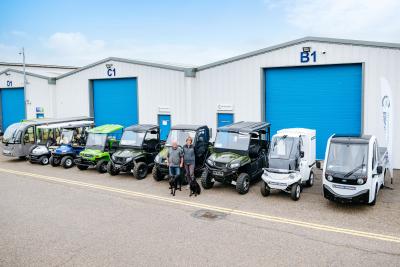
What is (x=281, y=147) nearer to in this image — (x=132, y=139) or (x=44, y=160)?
(x=132, y=139)

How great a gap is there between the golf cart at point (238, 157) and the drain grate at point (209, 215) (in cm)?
201

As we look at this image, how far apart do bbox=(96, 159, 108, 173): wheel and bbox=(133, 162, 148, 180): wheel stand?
6.98 feet

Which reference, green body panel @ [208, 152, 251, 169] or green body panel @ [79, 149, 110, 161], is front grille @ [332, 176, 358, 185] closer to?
green body panel @ [208, 152, 251, 169]

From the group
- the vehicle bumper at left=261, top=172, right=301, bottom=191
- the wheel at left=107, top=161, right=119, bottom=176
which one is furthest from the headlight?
the wheel at left=107, top=161, right=119, bottom=176

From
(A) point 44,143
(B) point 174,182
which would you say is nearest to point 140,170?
(B) point 174,182

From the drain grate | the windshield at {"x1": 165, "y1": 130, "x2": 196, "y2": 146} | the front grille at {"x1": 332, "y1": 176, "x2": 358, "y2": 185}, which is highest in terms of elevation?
the windshield at {"x1": 165, "y1": 130, "x2": 196, "y2": 146}

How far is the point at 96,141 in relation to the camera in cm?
1777

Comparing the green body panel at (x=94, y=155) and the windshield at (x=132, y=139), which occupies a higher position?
the windshield at (x=132, y=139)

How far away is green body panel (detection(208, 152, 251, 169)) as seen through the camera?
517 inches

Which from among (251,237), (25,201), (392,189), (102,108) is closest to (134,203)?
(25,201)

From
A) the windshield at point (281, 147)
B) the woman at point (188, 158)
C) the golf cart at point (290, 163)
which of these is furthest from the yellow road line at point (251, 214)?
the windshield at point (281, 147)

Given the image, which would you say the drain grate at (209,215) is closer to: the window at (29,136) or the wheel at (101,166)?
the wheel at (101,166)

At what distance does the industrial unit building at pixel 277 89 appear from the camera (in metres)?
16.3

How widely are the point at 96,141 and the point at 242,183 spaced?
26.4 ft
